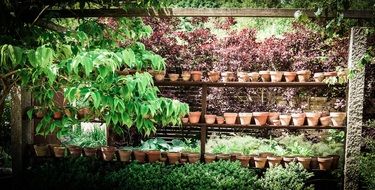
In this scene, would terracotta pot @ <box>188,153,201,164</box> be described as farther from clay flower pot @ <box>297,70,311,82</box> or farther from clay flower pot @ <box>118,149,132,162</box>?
clay flower pot @ <box>297,70,311,82</box>

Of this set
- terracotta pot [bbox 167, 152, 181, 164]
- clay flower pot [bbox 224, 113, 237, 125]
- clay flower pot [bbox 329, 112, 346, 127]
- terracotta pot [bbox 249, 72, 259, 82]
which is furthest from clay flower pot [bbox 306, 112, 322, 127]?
terracotta pot [bbox 167, 152, 181, 164]

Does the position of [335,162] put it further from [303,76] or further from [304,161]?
[303,76]

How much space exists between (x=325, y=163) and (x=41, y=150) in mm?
3241

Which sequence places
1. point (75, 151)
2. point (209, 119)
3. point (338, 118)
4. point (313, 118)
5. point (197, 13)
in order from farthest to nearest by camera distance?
1. point (75, 151)
2. point (209, 119)
3. point (313, 118)
4. point (338, 118)
5. point (197, 13)

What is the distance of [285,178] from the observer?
424cm

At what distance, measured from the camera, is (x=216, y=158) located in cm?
472

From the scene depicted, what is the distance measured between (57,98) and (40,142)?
0.59 m

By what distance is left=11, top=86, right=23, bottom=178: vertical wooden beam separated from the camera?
4.53 m

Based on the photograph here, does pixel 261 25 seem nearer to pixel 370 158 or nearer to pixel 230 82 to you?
pixel 230 82

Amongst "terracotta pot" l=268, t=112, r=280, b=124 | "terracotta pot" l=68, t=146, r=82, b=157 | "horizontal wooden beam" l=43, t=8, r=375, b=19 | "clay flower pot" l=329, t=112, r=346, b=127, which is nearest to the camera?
"horizontal wooden beam" l=43, t=8, r=375, b=19

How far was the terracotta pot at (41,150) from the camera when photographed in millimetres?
4734

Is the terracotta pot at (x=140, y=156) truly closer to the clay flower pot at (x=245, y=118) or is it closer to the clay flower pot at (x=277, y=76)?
the clay flower pot at (x=245, y=118)

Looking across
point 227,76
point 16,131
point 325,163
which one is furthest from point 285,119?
point 16,131

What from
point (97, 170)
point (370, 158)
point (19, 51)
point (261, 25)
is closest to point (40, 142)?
point (97, 170)
